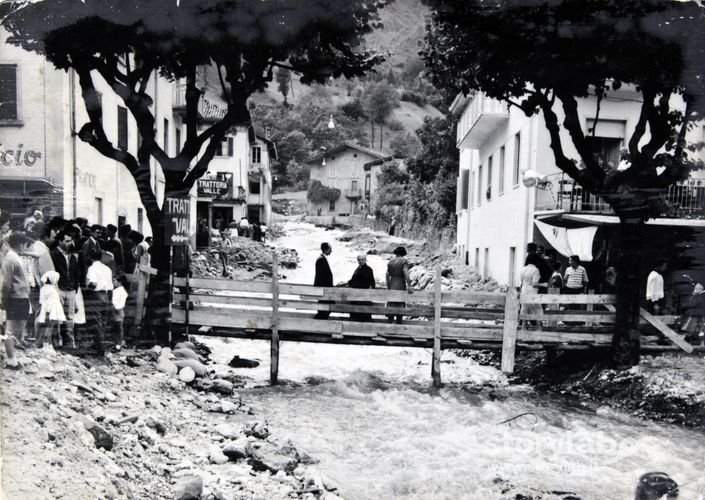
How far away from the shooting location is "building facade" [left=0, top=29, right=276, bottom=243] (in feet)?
17.1

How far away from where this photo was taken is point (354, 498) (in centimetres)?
556

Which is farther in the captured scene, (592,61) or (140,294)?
(140,294)

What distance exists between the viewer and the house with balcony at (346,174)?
7953 mm

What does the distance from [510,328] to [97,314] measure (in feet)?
18.9

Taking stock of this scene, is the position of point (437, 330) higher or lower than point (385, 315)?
lower

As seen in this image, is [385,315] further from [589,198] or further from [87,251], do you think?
[589,198]

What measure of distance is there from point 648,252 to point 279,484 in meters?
7.93

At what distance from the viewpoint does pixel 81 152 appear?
7.36 metres

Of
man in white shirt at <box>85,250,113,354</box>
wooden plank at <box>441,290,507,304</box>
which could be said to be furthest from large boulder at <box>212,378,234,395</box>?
wooden plank at <box>441,290,507,304</box>

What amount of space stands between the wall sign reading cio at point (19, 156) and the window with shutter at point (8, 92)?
0.28 m

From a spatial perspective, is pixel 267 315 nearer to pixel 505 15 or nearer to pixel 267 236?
pixel 267 236

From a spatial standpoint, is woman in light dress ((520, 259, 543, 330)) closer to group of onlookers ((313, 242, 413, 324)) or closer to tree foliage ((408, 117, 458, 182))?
group of onlookers ((313, 242, 413, 324))

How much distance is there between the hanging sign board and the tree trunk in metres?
6.36

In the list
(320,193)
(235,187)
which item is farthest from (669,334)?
(235,187)
